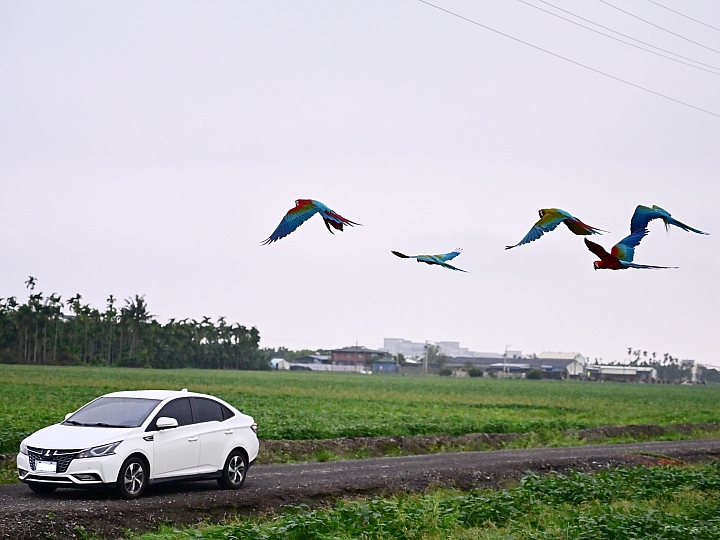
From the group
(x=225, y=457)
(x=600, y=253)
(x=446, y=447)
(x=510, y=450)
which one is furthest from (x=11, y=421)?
(x=600, y=253)

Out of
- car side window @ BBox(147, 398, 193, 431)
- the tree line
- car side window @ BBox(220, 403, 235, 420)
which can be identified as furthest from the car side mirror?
the tree line

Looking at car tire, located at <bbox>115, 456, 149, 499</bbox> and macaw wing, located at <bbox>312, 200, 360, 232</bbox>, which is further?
car tire, located at <bbox>115, 456, 149, 499</bbox>

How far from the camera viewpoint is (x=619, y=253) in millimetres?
5883

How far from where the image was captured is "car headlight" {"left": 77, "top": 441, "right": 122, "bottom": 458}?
13.9 m

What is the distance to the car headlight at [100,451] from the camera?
1395cm

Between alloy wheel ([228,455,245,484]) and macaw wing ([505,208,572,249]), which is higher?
macaw wing ([505,208,572,249])

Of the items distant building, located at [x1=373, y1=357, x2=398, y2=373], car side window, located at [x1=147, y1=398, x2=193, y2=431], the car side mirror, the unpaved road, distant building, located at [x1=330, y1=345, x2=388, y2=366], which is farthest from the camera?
distant building, located at [x1=330, y1=345, x2=388, y2=366]

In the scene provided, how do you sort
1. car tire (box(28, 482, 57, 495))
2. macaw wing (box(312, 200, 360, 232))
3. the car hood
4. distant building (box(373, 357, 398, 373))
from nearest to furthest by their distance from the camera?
macaw wing (box(312, 200, 360, 232))
the car hood
car tire (box(28, 482, 57, 495))
distant building (box(373, 357, 398, 373))

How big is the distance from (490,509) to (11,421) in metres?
14.5

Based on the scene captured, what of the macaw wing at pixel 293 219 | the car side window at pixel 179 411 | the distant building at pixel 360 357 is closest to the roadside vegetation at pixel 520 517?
the car side window at pixel 179 411

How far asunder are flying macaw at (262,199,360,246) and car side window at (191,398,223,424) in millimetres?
10766

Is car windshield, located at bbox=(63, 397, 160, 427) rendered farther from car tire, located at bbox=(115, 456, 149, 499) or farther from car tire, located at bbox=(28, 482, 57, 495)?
car tire, located at bbox=(28, 482, 57, 495)

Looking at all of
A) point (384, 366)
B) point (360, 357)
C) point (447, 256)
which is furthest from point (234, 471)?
point (360, 357)

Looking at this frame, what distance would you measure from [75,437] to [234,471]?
3113mm
